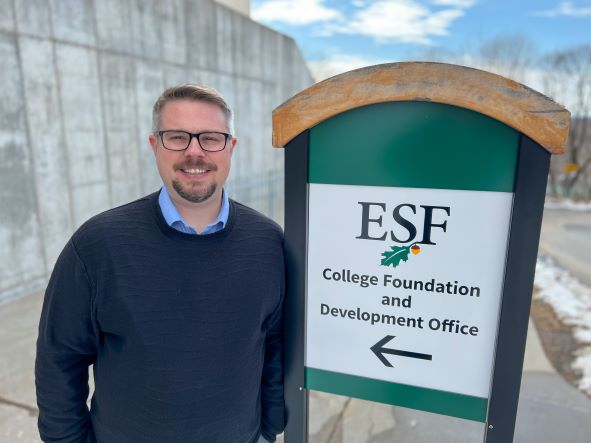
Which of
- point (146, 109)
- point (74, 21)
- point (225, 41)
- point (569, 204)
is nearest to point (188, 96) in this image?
point (74, 21)

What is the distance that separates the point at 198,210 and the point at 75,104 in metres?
4.26

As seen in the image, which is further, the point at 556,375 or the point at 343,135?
the point at 556,375

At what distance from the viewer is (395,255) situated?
1478 millimetres

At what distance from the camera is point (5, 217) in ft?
14.5

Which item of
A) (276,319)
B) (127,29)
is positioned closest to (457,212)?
(276,319)

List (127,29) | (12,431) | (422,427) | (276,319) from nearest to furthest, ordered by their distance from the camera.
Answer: (276,319) < (12,431) < (422,427) < (127,29)

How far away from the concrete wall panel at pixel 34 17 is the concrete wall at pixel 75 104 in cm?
1

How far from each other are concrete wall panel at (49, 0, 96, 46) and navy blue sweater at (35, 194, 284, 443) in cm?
422

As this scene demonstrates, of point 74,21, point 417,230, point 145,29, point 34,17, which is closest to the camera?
point 417,230

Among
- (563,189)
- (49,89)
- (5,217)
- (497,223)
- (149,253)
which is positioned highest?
(49,89)

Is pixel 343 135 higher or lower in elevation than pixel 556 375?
higher

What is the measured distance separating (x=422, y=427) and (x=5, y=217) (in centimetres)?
425

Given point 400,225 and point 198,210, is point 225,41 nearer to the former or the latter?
point 198,210

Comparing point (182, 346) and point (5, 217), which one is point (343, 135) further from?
point (5, 217)
